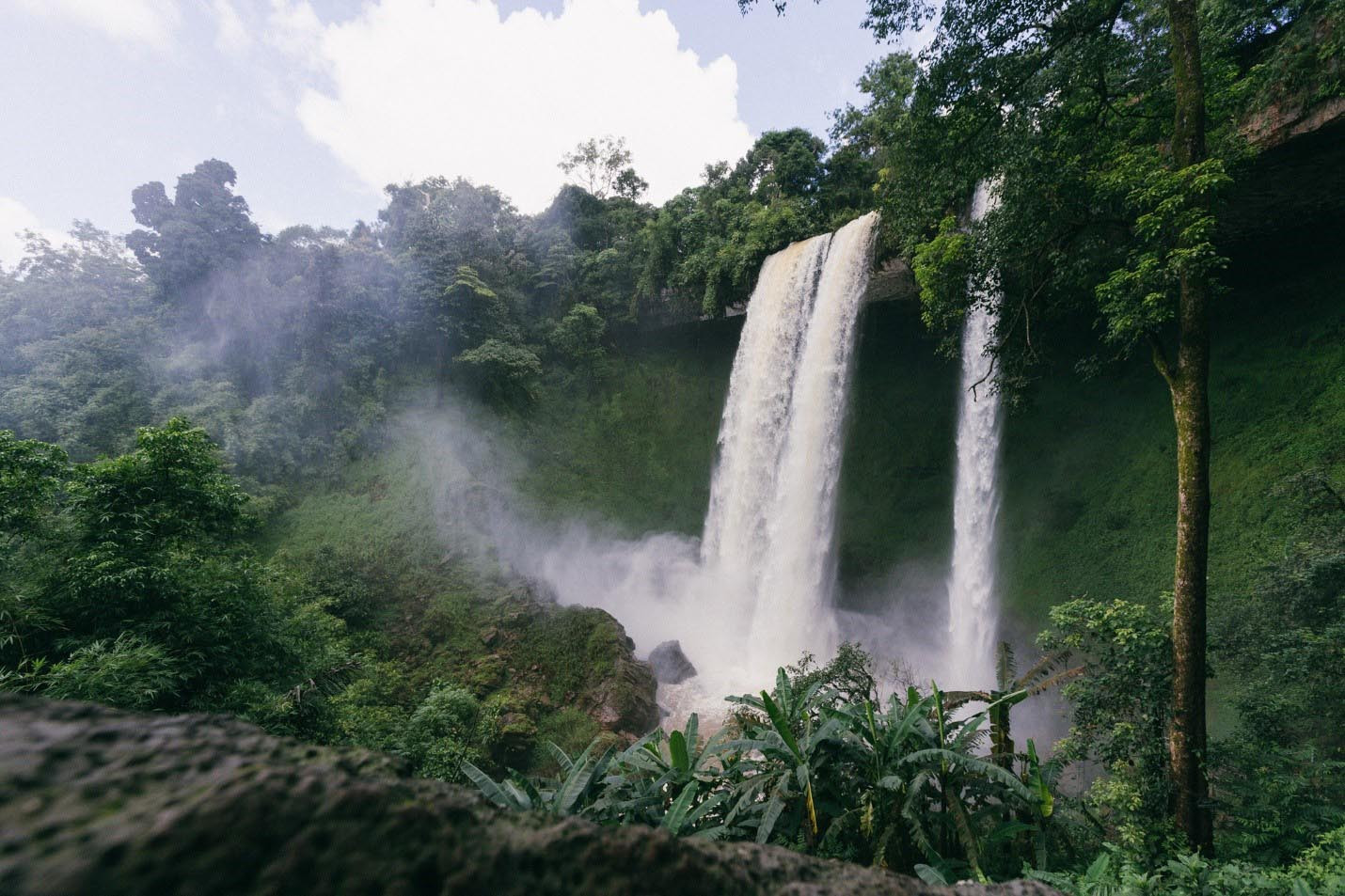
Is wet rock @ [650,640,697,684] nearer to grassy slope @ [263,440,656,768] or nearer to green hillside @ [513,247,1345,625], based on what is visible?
grassy slope @ [263,440,656,768]

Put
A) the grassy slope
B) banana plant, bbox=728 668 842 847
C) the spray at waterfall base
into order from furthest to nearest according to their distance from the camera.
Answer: the spray at waterfall base < the grassy slope < banana plant, bbox=728 668 842 847

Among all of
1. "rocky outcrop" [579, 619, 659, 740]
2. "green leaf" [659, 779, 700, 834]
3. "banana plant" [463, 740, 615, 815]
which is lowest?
"rocky outcrop" [579, 619, 659, 740]

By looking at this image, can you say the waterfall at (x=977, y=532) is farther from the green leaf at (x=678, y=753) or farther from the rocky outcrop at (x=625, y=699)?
the green leaf at (x=678, y=753)

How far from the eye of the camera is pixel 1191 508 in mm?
4258

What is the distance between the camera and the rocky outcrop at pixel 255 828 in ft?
2.11

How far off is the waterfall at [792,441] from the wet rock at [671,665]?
1.67 m

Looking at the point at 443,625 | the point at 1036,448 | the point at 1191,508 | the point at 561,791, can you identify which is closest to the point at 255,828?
the point at 561,791

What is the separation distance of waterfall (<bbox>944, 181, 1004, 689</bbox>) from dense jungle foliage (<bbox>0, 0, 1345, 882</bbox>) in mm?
1065

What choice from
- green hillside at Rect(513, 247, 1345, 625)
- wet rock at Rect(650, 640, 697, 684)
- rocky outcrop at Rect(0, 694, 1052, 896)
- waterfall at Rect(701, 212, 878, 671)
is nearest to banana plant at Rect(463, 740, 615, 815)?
rocky outcrop at Rect(0, 694, 1052, 896)

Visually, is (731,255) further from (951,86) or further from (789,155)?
(951,86)

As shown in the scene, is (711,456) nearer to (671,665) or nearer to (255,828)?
(671,665)

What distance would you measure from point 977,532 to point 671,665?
23.4 feet

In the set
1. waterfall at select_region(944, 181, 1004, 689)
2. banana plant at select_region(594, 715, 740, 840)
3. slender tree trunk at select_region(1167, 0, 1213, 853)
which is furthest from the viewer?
waterfall at select_region(944, 181, 1004, 689)

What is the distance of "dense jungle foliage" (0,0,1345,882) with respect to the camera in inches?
139
